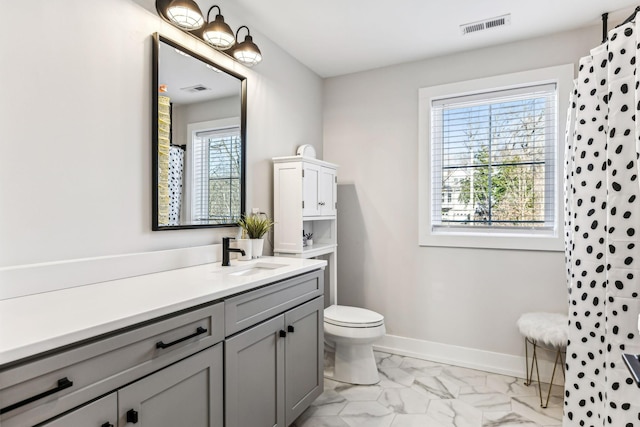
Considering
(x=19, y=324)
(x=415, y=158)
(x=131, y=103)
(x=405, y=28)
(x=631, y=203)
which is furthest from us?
(x=415, y=158)

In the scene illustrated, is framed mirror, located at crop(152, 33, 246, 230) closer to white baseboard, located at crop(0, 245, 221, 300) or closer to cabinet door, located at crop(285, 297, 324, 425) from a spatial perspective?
white baseboard, located at crop(0, 245, 221, 300)

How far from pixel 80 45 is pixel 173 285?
3.48 ft

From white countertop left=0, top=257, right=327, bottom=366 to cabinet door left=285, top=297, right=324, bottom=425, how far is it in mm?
319

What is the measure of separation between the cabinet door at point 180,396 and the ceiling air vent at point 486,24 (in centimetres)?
252

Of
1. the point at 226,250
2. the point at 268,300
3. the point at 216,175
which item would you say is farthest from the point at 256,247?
the point at 268,300

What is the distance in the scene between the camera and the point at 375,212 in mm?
3225

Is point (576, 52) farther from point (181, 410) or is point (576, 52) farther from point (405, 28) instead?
point (181, 410)

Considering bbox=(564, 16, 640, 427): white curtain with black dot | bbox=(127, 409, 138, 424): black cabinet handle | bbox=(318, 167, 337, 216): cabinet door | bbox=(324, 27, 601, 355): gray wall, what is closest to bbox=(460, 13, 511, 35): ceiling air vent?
bbox=(324, 27, 601, 355): gray wall

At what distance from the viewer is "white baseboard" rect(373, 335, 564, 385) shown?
8.43 ft

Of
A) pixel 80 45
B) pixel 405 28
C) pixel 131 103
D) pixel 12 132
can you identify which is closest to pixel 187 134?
pixel 131 103

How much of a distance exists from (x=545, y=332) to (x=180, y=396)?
85.3 inches

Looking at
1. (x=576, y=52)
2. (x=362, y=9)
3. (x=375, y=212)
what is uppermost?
(x=362, y=9)

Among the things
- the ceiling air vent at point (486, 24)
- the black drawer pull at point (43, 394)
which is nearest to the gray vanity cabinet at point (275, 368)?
the black drawer pull at point (43, 394)

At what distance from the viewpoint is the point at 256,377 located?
63.4 inches
